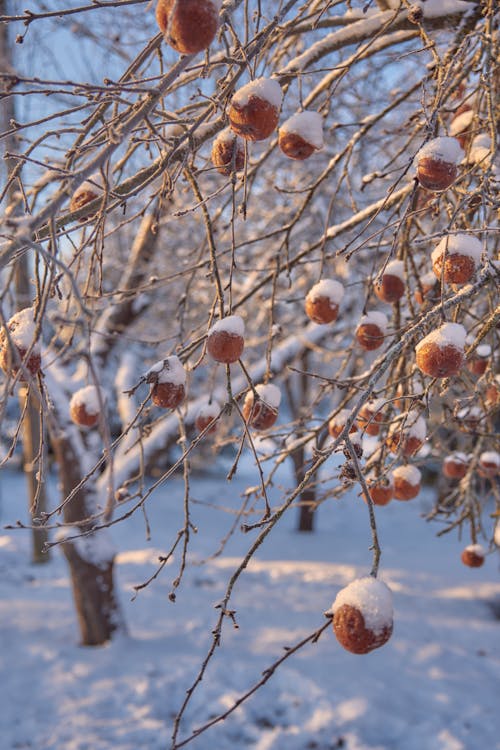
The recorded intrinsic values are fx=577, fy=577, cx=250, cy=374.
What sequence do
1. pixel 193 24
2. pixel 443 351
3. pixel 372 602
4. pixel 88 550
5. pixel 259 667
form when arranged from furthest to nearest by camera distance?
pixel 88 550 → pixel 259 667 → pixel 443 351 → pixel 372 602 → pixel 193 24

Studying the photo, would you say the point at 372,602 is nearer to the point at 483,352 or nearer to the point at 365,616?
the point at 365,616

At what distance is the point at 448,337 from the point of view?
1.26m

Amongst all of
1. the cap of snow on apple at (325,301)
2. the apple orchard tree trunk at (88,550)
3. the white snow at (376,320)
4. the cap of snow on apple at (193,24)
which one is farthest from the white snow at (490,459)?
the apple orchard tree trunk at (88,550)

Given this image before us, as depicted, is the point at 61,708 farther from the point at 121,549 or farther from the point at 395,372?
the point at 121,549

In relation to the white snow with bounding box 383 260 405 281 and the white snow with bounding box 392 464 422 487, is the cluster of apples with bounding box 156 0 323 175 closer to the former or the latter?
the white snow with bounding box 383 260 405 281

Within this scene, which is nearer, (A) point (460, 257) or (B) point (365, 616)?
(B) point (365, 616)

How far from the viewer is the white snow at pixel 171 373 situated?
4.65 feet

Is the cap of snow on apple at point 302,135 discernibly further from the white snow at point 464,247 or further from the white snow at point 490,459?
the white snow at point 490,459

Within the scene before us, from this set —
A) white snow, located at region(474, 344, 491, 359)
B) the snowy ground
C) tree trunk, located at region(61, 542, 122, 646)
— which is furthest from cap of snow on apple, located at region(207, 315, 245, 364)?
tree trunk, located at region(61, 542, 122, 646)

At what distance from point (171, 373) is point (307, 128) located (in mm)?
671

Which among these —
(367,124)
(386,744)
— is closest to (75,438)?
(386,744)

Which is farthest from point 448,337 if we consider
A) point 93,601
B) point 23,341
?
→ point 93,601

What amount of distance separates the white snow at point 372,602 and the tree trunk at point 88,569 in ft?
13.0

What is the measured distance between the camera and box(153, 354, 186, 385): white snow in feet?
4.65
